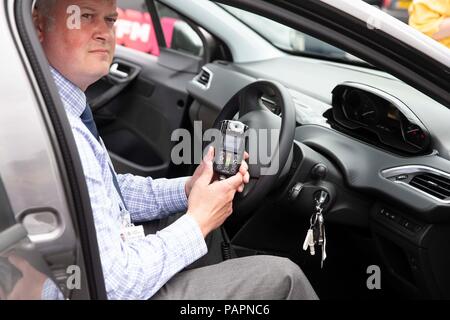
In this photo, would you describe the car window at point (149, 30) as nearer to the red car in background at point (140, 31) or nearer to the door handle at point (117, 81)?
the red car in background at point (140, 31)

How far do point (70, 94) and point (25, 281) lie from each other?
19.4 inches

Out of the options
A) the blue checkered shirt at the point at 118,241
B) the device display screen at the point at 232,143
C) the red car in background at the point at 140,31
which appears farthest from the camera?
the red car in background at the point at 140,31

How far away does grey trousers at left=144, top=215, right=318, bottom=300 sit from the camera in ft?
4.60

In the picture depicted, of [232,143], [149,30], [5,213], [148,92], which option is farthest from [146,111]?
[5,213]

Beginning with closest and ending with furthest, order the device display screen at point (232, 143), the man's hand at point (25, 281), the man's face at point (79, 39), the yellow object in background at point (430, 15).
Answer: the man's hand at point (25, 281)
the man's face at point (79, 39)
the device display screen at point (232, 143)
the yellow object in background at point (430, 15)

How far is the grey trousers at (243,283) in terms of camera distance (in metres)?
1.40

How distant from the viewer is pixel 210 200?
60.2 inches

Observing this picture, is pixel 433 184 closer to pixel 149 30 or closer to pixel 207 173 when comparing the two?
pixel 207 173

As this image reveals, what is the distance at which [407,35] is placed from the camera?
1.38 meters

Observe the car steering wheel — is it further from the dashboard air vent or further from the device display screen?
the dashboard air vent

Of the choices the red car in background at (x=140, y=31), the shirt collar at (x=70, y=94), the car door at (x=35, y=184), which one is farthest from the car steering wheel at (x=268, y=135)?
the red car in background at (x=140, y=31)

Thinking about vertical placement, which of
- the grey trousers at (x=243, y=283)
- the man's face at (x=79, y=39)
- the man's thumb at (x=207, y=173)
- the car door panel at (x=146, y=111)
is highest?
the man's face at (x=79, y=39)

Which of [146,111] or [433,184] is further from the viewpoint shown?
[146,111]

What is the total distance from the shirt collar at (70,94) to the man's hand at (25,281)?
410 millimetres
